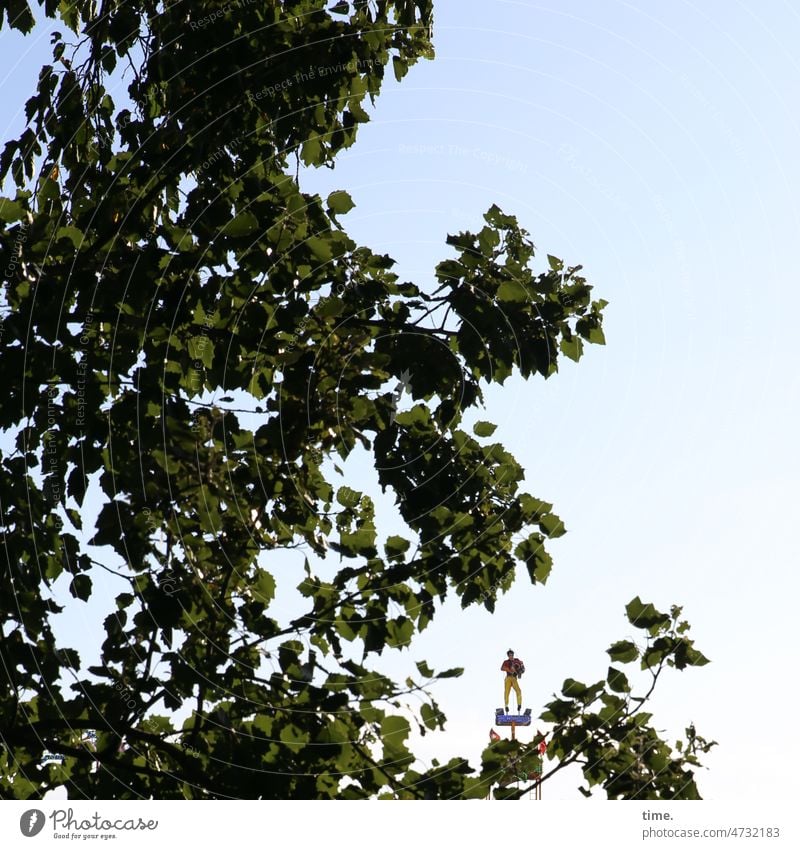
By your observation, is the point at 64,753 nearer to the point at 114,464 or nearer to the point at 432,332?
the point at 114,464

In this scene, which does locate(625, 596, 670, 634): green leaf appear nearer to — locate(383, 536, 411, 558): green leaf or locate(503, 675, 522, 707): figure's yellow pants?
locate(503, 675, 522, 707): figure's yellow pants

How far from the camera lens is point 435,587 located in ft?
24.5

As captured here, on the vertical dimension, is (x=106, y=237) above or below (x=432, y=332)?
above

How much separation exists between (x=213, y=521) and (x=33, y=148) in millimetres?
3864

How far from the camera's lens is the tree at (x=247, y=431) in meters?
6.87

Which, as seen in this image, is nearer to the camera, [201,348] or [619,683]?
[619,683]

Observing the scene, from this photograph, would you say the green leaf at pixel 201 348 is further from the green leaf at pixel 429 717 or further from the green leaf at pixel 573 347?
the green leaf at pixel 429 717

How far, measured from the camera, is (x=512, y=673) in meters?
6.97

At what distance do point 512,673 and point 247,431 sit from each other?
2615 mm

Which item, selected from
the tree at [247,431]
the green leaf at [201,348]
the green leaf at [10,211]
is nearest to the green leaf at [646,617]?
the tree at [247,431]

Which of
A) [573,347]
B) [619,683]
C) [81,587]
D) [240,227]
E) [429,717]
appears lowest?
[429,717]

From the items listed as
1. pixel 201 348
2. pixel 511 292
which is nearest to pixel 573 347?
pixel 511 292

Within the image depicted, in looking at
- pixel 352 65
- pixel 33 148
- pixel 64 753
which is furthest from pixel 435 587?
pixel 33 148

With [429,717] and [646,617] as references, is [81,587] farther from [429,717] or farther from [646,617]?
[646,617]
